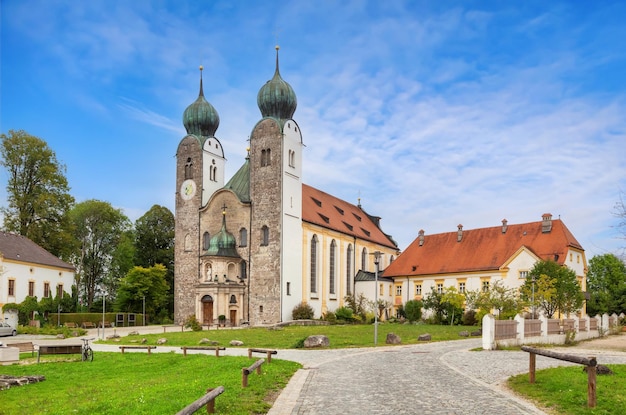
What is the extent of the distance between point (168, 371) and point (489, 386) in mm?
9146

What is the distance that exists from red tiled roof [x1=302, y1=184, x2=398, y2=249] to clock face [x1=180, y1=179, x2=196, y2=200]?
10066 mm

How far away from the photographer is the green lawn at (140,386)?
11273 mm

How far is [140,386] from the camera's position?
1452cm

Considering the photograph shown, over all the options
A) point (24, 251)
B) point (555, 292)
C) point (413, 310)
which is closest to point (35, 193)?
point (24, 251)

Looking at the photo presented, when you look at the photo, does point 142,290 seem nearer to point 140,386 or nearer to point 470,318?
point 470,318

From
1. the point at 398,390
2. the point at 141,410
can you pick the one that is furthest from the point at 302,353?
the point at 141,410

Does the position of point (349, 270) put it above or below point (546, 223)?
below

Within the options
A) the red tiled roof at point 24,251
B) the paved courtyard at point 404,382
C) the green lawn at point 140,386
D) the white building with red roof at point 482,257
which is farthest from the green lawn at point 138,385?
the white building with red roof at point 482,257

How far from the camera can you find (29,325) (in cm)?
4703

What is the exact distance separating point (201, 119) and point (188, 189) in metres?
6.55

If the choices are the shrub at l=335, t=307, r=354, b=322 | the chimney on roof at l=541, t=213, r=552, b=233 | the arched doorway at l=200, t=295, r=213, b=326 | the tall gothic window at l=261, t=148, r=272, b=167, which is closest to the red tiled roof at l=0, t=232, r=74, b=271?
the arched doorway at l=200, t=295, r=213, b=326

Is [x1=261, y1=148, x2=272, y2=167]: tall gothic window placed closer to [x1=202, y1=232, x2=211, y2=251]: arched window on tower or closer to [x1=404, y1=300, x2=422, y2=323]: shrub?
[x1=202, y1=232, x2=211, y2=251]: arched window on tower

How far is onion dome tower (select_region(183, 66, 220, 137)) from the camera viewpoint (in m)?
56.7

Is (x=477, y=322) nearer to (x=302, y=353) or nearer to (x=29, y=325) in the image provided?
(x=302, y=353)
